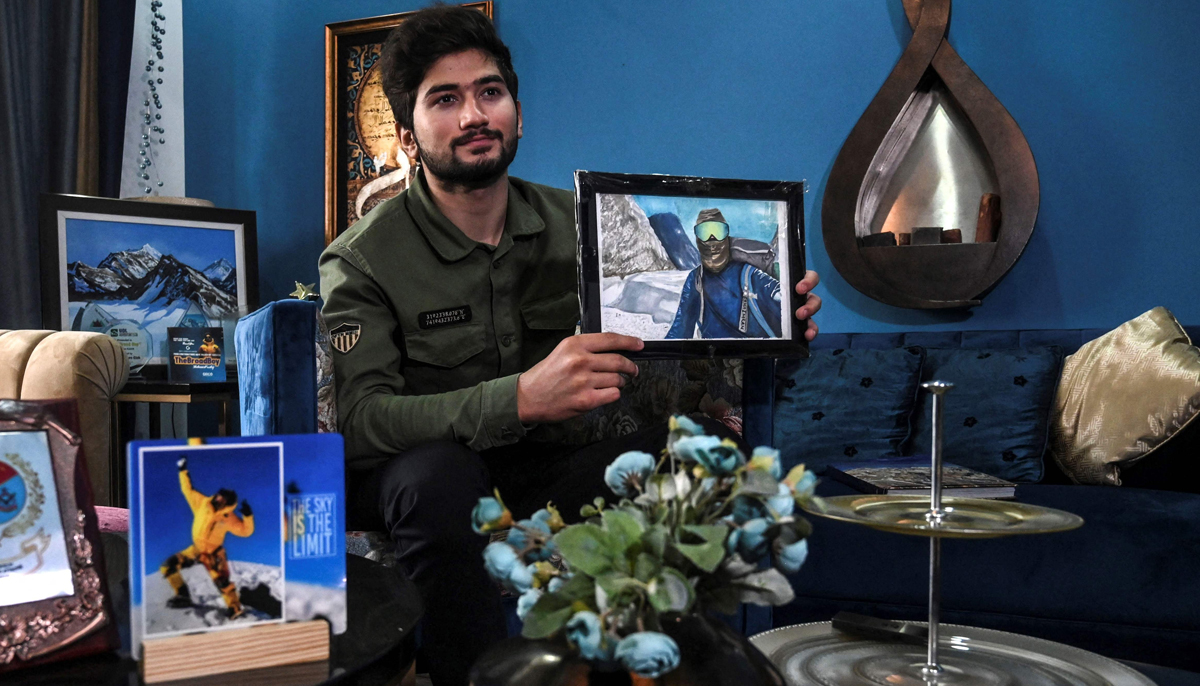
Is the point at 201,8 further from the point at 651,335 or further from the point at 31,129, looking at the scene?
the point at 651,335

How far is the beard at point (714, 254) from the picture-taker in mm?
1530

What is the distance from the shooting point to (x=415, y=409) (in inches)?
56.7

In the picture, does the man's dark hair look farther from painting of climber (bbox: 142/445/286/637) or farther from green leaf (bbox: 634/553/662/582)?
green leaf (bbox: 634/553/662/582)

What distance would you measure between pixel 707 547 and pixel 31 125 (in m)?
3.19

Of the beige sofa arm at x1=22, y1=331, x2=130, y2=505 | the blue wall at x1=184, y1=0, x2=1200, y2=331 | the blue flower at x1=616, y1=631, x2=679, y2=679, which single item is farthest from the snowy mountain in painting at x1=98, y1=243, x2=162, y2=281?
the blue flower at x1=616, y1=631, x2=679, y2=679

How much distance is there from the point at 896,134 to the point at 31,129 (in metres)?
2.79

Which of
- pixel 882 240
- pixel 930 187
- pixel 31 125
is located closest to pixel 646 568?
pixel 882 240

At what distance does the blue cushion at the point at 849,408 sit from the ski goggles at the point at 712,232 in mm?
869

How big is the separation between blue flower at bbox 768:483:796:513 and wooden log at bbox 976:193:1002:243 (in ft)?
7.04

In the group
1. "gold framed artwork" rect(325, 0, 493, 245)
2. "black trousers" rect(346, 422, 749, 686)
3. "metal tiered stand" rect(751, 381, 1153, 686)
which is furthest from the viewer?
"gold framed artwork" rect(325, 0, 493, 245)

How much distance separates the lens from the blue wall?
2.40 metres

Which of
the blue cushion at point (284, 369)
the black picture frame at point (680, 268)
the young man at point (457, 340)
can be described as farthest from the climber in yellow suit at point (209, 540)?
the black picture frame at point (680, 268)

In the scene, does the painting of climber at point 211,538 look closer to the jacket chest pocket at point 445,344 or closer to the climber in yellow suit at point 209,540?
the climber in yellow suit at point 209,540

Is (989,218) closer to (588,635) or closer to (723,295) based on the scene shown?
(723,295)
